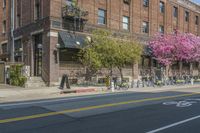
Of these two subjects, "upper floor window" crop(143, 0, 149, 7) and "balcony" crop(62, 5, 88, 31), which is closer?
"balcony" crop(62, 5, 88, 31)

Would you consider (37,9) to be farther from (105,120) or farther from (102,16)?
(105,120)

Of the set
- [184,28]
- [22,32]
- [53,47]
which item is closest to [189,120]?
[53,47]

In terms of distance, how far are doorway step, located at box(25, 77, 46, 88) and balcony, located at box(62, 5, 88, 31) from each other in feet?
17.5

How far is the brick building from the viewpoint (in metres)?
31.8

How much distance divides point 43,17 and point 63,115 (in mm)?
21593

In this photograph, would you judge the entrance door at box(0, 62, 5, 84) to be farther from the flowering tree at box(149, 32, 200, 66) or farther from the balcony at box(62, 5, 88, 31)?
the flowering tree at box(149, 32, 200, 66)

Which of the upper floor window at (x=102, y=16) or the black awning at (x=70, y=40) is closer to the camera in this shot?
the black awning at (x=70, y=40)

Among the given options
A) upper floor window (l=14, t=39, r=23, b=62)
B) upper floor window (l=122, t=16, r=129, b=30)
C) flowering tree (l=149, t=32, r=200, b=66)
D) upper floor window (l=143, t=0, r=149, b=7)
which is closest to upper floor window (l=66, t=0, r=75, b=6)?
upper floor window (l=14, t=39, r=23, b=62)

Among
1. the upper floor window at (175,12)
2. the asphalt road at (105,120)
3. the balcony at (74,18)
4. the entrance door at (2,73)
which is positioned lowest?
the asphalt road at (105,120)

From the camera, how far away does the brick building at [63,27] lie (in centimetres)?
3181

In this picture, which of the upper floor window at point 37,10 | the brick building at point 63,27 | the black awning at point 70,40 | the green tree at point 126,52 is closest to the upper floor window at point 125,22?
the brick building at point 63,27

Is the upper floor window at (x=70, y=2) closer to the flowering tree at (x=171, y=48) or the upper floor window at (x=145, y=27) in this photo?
the upper floor window at (x=145, y=27)

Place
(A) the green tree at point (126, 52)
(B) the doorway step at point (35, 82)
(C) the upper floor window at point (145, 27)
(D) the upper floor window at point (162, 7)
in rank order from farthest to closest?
1. (D) the upper floor window at point (162, 7)
2. (C) the upper floor window at point (145, 27)
3. (A) the green tree at point (126, 52)
4. (B) the doorway step at point (35, 82)

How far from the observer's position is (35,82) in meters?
30.9
